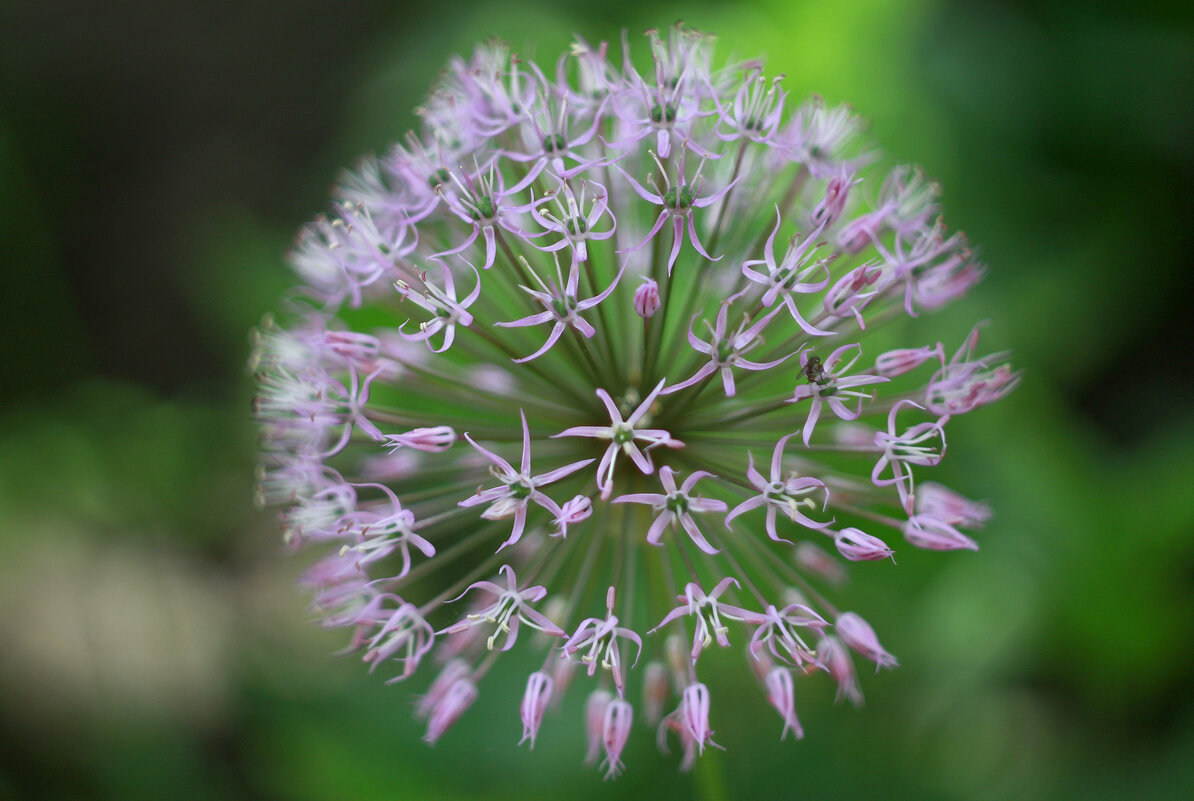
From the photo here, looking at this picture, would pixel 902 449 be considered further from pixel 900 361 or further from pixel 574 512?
pixel 574 512

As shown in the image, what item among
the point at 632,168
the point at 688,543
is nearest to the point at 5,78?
the point at 632,168

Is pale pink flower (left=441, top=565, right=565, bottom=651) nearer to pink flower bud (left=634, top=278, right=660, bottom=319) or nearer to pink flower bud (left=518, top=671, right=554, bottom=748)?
pink flower bud (left=518, top=671, right=554, bottom=748)

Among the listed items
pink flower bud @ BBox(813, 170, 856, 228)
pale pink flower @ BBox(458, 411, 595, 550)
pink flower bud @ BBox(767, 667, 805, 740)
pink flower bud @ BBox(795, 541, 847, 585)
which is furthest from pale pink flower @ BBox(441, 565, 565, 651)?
pink flower bud @ BBox(813, 170, 856, 228)

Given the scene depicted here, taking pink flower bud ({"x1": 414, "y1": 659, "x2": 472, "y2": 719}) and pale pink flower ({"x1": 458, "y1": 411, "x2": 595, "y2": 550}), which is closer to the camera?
pale pink flower ({"x1": 458, "y1": 411, "x2": 595, "y2": 550})

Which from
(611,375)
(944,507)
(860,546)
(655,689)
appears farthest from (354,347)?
(944,507)

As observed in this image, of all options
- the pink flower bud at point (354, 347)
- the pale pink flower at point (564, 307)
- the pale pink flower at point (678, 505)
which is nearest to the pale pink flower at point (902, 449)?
the pale pink flower at point (678, 505)

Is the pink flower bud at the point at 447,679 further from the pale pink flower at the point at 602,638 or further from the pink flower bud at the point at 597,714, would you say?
the pale pink flower at the point at 602,638
